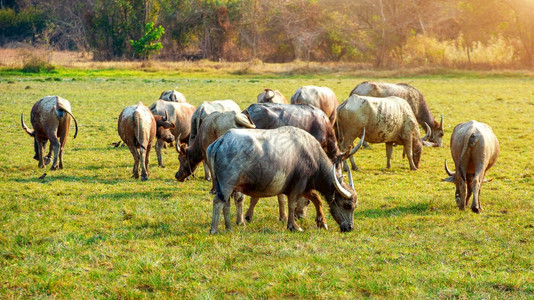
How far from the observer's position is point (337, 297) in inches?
234

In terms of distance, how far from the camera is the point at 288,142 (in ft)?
26.3

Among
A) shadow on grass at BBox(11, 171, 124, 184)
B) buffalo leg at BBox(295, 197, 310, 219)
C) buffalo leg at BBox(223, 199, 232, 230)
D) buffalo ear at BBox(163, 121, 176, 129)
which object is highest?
buffalo ear at BBox(163, 121, 176, 129)

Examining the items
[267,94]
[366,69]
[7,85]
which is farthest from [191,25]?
[267,94]

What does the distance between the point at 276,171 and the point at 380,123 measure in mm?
6182

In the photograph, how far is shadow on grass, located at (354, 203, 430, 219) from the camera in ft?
30.9

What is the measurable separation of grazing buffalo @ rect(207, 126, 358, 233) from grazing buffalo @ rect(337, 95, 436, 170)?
5.12 meters

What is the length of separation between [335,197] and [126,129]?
5733 mm

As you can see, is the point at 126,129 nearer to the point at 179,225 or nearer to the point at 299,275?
the point at 179,225

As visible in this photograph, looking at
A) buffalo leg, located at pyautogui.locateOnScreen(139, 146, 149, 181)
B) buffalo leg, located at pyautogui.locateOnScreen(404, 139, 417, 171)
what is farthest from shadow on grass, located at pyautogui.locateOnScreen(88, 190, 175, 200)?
buffalo leg, located at pyautogui.locateOnScreen(404, 139, 417, 171)

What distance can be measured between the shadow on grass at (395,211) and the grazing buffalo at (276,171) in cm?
115

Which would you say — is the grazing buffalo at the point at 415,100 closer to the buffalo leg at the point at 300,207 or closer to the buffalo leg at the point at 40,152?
the buffalo leg at the point at 300,207

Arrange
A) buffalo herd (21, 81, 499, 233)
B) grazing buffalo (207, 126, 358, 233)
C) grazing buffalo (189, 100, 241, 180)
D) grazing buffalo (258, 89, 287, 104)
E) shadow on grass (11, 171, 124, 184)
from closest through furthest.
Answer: grazing buffalo (207, 126, 358, 233), buffalo herd (21, 81, 499, 233), shadow on grass (11, 171, 124, 184), grazing buffalo (189, 100, 241, 180), grazing buffalo (258, 89, 287, 104)

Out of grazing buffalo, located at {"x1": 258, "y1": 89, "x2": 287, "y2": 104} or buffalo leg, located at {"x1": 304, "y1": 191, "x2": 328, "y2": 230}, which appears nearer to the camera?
buffalo leg, located at {"x1": 304, "y1": 191, "x2": 328, "y2": 230}

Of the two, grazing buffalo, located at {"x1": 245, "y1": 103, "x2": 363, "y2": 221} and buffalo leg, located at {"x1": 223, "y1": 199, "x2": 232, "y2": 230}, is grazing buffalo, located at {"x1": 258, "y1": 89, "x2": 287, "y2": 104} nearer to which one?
grazing buffalo, located at {"x1": 245, "y1": 103, "x2": 363, "y2": 221}
